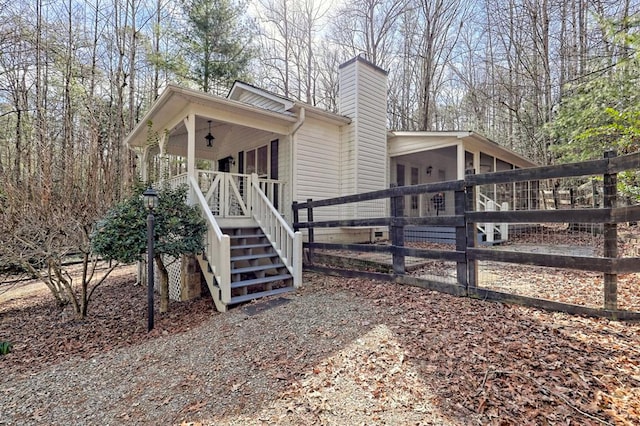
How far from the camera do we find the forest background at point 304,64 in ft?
23.8

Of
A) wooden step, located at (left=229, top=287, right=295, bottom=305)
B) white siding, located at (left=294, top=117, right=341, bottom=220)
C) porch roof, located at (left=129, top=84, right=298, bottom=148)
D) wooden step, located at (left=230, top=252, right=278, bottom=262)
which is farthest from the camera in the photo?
white siding, located at (left=294, top=117, right=341, bottom=220)

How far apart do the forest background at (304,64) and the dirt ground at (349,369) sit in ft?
10.4

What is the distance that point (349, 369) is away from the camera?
2.68 metres

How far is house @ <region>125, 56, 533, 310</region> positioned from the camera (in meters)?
5.59

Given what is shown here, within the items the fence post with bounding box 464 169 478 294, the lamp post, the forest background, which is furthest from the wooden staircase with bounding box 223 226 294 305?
the fence post with bounding box 464 169 478 294

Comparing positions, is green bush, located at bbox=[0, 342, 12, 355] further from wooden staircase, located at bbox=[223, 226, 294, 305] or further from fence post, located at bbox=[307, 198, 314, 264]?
fence post, located at bbox=[307, 198, 314, 264]

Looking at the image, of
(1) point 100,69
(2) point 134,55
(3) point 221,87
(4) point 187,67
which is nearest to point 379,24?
(3) point 221,87

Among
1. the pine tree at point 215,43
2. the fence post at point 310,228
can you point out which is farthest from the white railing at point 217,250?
the pine tree at point 215,43

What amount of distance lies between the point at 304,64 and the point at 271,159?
12.4 metres

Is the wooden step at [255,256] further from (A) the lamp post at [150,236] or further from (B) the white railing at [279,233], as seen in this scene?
(A) the lamp post at [150,236]

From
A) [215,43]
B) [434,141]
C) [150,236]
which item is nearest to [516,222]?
[150,236]

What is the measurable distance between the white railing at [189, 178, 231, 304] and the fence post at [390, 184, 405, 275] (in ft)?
8.36

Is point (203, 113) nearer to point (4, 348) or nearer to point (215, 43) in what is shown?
point (4, 348)

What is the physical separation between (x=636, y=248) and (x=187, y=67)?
17.3 metres
